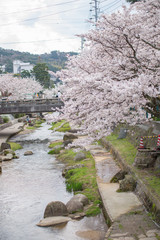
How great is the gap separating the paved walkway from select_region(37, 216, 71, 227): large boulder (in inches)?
61.6

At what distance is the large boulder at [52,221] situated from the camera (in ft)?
35.7

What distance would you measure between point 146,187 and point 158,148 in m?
2.53

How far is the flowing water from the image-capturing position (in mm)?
10258

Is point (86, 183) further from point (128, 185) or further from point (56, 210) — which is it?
point (56, 210)

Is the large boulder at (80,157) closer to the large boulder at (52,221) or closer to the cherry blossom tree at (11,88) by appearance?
the large boulder at (52,221)

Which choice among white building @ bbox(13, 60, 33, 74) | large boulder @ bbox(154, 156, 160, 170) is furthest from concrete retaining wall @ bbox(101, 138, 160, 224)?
white building @ bbox(13, 60, 33, 74)

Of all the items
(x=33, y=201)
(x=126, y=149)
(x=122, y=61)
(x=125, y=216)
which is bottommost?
(x=33, y=201)

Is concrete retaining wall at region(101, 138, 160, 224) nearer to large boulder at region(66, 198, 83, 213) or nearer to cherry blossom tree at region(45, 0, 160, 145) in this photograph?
large boulder at region(66, 198, 83, 213)

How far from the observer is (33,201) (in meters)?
13.7

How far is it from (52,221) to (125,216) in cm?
288

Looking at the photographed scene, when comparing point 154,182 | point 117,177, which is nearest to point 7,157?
point 117,177

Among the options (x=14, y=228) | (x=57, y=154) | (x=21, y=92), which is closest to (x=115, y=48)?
(x=14, y=228)

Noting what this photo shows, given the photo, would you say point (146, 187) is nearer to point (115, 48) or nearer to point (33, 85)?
point (115, 48)

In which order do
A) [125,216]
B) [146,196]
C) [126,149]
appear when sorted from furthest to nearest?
[126,149]
[146,196]
[125,216]
